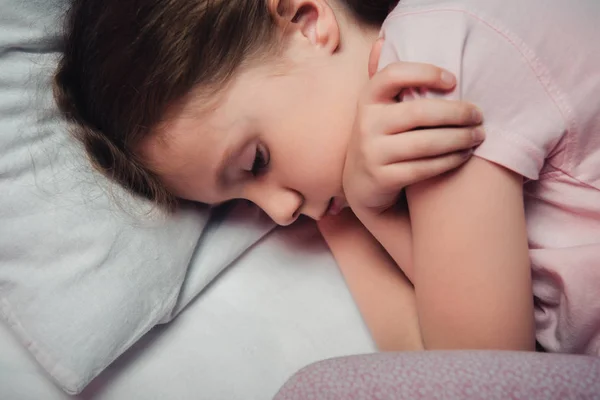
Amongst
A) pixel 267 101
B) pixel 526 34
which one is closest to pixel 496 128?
pixel 526 34

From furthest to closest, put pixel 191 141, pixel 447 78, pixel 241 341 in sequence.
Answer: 1. pixel 241 341
2. pixel 191 141
3. pixel 447 78

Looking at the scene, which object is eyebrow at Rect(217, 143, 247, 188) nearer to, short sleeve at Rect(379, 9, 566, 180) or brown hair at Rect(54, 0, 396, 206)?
brown hair at Rect(54, 0, 396, 206)

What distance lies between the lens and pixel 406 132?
725 mm

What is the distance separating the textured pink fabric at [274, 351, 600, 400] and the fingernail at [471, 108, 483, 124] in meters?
0.26

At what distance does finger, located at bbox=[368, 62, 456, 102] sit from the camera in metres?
0.69

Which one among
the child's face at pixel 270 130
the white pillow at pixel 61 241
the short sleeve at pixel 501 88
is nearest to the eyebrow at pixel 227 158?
the child's face at pixel 270 130

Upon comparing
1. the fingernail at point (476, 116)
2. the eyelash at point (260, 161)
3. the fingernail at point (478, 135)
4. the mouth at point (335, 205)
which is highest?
the fingernail at point (476, 116)

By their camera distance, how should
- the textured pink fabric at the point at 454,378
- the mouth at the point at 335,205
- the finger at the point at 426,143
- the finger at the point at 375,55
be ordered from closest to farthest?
the textured pink fabric at the point at 454,378
the finger at the point at 426,143
the finger at the point at 375,55
the mouth at the point at 335,205

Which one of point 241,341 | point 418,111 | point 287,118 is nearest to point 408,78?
point 418,111

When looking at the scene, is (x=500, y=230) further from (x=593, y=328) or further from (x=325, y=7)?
(x=325, y=7)

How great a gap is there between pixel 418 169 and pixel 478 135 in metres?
0.08

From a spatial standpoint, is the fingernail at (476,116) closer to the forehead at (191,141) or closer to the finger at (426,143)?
the finger at (426,143)

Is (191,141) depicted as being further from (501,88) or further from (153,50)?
(501,88)

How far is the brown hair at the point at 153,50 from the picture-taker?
2.58ft
